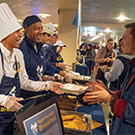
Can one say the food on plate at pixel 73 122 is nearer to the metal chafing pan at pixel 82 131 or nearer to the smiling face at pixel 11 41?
the metal chafing pan at pixel 82 131

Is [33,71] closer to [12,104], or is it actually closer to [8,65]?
[8,65]

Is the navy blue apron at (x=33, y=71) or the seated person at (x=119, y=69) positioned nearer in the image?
the navy blue apron at (x=33, y=71)

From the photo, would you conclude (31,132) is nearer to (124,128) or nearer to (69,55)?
(124,128)

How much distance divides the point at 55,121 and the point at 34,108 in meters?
0.14

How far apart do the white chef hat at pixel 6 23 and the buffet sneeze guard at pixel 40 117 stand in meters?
0.62

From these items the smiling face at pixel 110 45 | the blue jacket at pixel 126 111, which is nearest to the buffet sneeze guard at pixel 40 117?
the blue jacket at pixel 126 111

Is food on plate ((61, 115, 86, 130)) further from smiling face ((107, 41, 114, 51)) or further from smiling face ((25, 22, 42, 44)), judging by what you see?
smiling face ((107, 41, 114, 51))

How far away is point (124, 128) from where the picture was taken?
0.97m

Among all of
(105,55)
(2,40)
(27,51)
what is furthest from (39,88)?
(105,55)

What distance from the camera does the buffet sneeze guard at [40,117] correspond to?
63 centimetres

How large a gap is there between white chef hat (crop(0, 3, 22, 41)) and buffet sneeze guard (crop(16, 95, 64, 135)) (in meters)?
0.62

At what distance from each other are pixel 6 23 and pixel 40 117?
78cm

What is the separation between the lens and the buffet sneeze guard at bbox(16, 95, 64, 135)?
2.06 feet

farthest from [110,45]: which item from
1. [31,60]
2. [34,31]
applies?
[31,60]
